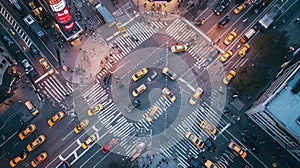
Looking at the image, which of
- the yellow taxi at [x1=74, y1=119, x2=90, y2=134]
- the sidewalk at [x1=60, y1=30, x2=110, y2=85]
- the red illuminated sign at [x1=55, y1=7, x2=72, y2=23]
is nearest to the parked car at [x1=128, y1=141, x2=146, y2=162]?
the yellow taxi at [x1=74, y1=119, x2=90, y2=134]

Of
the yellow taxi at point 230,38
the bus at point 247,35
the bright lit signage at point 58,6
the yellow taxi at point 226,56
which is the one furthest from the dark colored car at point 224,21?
the bright lit signage at point 58,6

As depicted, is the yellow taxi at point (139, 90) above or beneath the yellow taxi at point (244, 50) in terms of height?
above

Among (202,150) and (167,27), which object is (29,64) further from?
(202,150)

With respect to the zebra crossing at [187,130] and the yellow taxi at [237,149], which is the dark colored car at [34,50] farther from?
the yellow taxi at [237,149]

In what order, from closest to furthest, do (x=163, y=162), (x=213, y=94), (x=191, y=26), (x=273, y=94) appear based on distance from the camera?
(x=273, y=94), (x=163, y=162), (x=213, y=94), (x=191, y=26)

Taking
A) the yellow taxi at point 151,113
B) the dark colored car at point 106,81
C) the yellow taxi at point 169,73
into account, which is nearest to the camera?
the yellow taxi at point 151,113

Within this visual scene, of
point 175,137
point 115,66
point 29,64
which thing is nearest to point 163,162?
point 175,137

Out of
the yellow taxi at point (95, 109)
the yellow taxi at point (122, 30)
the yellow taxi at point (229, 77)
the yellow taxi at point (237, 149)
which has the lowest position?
the yellow taxi at point (237, 149)
